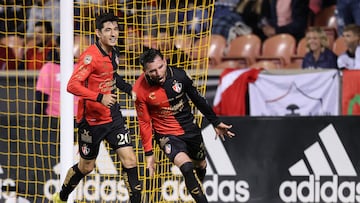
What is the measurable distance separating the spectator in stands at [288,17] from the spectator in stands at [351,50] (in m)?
1.43

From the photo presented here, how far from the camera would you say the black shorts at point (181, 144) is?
8.57m

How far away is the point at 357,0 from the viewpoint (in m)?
13.1

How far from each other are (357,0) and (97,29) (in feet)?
19.2

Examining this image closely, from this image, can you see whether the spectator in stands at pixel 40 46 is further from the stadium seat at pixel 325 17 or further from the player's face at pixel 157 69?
the stadium seat at pixel 325 17

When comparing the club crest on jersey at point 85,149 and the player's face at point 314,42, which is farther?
the player's face at point 314,42

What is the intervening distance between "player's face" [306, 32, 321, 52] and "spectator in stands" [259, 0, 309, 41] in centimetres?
118

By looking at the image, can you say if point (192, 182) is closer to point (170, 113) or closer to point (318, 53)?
point (170, 113)

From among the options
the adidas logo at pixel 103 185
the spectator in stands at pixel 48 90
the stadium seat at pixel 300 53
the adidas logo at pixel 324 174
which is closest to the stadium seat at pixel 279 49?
the stadium seat at pixel 300 53

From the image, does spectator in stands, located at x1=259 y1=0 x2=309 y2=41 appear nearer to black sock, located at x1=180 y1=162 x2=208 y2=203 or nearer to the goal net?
the goal net

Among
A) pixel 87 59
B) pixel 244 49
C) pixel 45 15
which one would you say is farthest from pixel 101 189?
pixel 244 49

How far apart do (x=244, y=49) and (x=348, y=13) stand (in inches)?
57.8

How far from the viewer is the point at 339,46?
12664 mm

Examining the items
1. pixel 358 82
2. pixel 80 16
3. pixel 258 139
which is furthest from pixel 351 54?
pixel 80 16

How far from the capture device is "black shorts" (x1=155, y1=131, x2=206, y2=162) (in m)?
8.57
